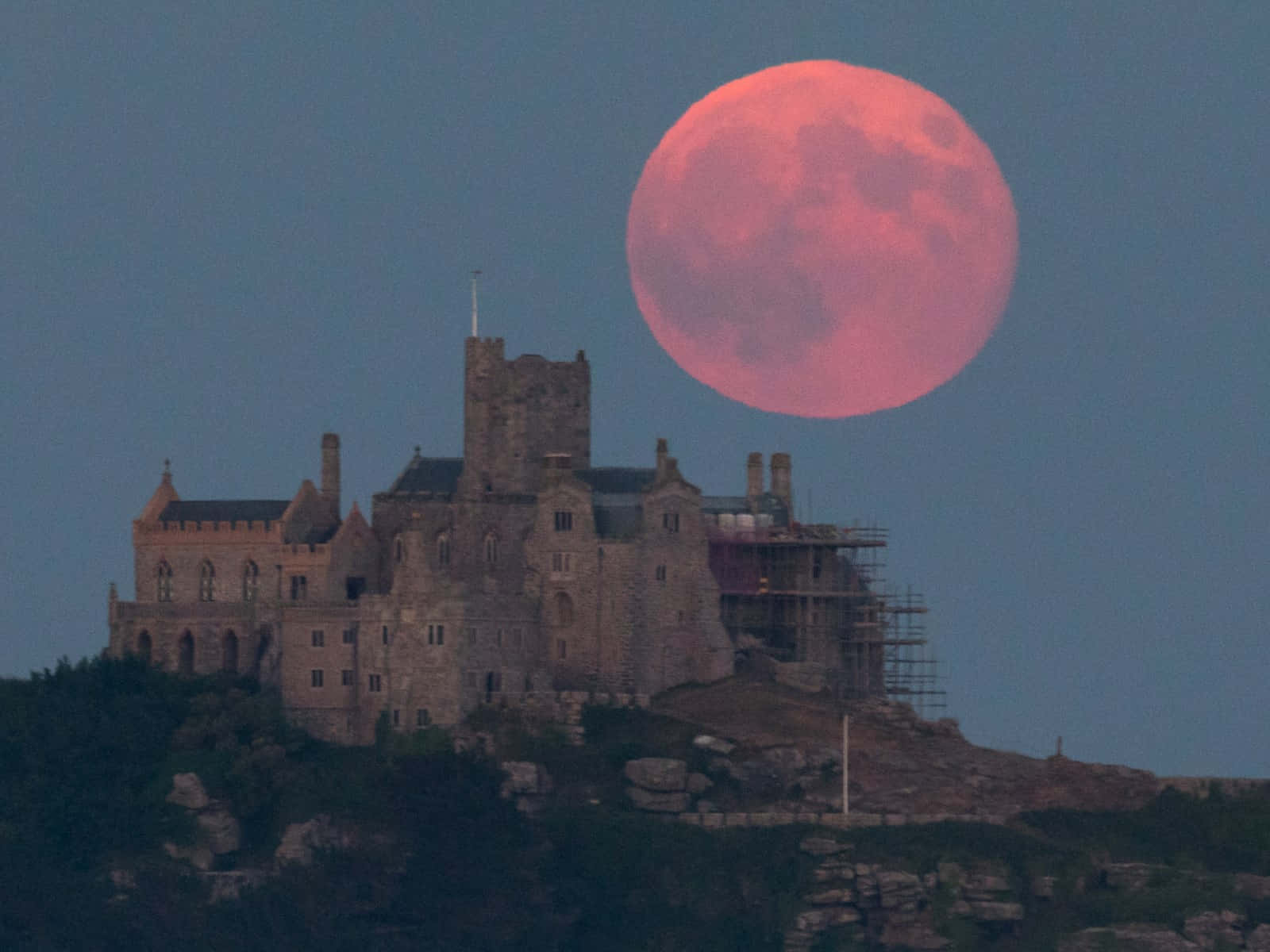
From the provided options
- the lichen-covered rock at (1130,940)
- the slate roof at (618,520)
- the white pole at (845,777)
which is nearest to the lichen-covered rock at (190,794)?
the slate roof at (618,520)

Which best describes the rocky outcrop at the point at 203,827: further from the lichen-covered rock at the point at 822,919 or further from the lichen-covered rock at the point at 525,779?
the lichen-covered rock at the point at 822,919

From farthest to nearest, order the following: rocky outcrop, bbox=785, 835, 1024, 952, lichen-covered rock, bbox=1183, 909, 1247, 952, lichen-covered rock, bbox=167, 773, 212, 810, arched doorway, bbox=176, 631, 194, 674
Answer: arched doorway, bbox=176, 631, 194, 674 → lichen-covered rock, bbox=167, 773, 212, 810 → rocky outcrop, bbox=785, 835, 1024, 952 → lichen-covered rock, bbox=1183, 909, 1247, 952

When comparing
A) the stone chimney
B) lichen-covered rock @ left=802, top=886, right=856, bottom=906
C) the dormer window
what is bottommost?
lichen-covered rock @ left=802, top=886, right=856, bottom=906

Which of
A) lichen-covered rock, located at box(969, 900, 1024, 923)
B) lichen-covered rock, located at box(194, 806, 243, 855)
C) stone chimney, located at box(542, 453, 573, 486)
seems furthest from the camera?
stone chimney, located at box(542, 453, 573, 486)

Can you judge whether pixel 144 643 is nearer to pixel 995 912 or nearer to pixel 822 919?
pixel 822 919

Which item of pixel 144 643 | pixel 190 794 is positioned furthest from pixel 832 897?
pixel 144 643

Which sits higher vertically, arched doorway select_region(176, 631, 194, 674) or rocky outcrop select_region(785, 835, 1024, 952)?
arched doorway select_region(176, 631, 194, 674)

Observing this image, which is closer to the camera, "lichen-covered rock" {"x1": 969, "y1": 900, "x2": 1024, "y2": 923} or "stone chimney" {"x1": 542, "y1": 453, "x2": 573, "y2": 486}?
"lichen-covered rock" {"x1": 969, "y1": 900, "x2": 1024, "y2": 923}

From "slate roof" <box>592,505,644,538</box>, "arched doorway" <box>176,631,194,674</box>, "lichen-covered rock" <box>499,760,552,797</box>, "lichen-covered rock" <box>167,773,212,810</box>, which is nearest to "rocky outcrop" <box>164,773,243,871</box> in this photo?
"lichen-covered rock" <box>167,773,212,810</box>

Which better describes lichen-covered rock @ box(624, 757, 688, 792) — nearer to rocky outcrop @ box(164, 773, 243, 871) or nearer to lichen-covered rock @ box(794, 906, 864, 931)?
lichen-covered rock @ box(794, 906, 864, 931)
